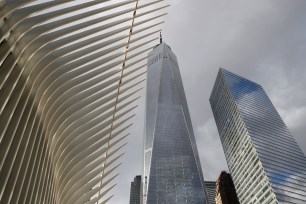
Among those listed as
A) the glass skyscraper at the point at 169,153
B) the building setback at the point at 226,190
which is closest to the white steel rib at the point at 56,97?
the glass skyscraper at the point at 169,153

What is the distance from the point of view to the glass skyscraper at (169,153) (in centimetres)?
14425

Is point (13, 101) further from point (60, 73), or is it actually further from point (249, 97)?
point (249, 97)

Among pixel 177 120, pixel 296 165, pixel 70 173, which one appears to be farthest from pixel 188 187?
pixel 70 173

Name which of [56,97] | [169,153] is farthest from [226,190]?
[56,97]

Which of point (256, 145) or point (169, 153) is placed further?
point (169, 153)

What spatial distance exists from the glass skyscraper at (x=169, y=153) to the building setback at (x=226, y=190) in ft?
41.3

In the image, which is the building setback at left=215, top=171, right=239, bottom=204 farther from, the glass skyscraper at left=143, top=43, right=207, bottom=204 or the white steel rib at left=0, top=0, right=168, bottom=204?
the white steel rib at left=0, top=0, right=168, bottom=204

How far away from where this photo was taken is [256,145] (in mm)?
139625

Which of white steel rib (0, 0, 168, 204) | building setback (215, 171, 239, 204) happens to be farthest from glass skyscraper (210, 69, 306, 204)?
white steel rib (0, 0, 168, 204)

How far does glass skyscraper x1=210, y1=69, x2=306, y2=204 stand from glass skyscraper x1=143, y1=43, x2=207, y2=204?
18.9m

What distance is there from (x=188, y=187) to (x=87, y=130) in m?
146

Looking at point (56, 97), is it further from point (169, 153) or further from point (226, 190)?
point (226, 190)

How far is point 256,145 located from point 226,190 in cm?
3027

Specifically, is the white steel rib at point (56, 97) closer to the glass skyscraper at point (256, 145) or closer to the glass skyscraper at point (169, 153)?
the glass skyscraper at point (256, 145)
